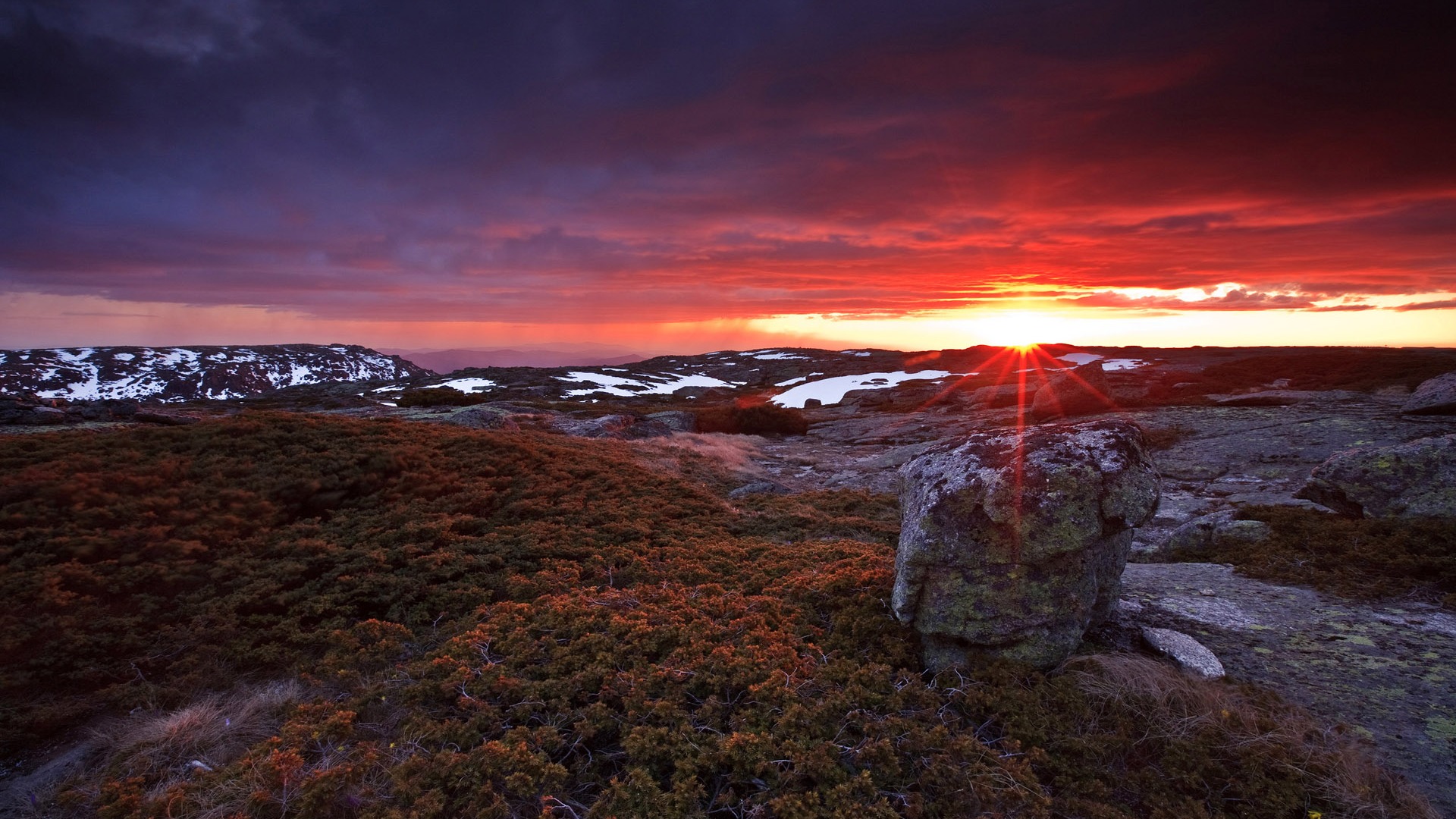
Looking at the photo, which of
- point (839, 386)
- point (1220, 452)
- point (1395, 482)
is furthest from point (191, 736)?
point (839, 386)

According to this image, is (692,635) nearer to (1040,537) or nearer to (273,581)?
(1040,537)

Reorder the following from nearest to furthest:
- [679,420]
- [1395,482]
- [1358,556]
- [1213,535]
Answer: [1358,556]
[1395,482]
[1213,535]
[679,420]

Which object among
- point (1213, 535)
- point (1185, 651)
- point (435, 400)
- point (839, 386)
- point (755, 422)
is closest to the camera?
point (1185, 651)

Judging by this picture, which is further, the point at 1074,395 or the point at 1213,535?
the point at 1074,395

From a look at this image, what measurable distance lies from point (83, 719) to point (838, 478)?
19653 mm

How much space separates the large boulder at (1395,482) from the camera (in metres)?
9.21

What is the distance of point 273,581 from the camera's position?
853 centimetres

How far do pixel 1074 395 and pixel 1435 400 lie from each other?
1269 centimetres

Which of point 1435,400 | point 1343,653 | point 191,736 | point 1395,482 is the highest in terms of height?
point 1435,400

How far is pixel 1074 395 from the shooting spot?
30.9 metres

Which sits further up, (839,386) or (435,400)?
(435,400)

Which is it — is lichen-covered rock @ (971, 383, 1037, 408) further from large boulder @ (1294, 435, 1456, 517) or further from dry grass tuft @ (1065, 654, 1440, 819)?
dry grass tuft @ (1065, 654, 1440, 819)

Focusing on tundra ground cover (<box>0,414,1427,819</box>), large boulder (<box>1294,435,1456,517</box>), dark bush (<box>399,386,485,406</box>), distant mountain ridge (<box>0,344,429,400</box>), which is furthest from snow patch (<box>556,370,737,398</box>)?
large boulder (<box>1294,435,1456,517</box>)

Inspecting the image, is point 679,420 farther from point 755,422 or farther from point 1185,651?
point 1185,651
